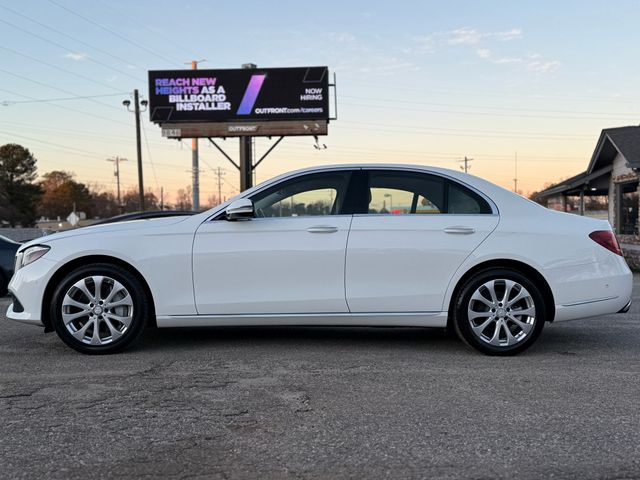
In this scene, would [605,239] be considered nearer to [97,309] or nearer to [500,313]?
[500,313]

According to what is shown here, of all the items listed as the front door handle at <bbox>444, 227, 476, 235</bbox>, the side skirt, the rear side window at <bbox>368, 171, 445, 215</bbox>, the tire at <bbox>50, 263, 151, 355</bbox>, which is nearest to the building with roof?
the rear side window at <bbox>368, 171, 445, 215</bbox>

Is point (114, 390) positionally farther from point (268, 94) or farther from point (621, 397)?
point (268, 94)

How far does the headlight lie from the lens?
502 cm

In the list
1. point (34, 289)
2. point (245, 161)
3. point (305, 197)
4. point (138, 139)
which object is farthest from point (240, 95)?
point (34, 289)

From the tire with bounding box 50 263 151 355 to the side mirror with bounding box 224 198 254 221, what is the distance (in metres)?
0.98

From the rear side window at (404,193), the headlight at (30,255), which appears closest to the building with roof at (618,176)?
the rear side window at (404,193)

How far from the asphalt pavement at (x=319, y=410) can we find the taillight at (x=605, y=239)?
910 millimetres

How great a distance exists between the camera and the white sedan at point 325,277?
194 inches

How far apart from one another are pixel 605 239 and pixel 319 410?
9.95ft

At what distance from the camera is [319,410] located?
3605 mm

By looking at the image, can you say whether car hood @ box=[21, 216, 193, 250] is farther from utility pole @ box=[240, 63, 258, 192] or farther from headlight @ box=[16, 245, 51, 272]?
utility pole @ box=[240, 63, 258, 192]

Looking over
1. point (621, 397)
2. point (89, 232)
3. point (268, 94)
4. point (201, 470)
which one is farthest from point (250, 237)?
point (268, 94)

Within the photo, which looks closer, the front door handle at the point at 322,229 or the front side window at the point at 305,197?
the front door handle at the point at 322,229

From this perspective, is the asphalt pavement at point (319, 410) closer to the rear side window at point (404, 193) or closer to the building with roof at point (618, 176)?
the rear side window at point (404, 193)
